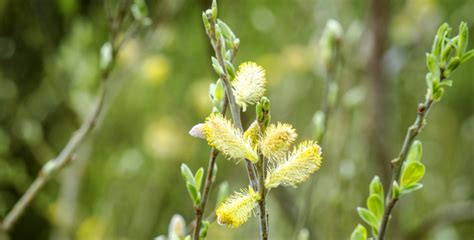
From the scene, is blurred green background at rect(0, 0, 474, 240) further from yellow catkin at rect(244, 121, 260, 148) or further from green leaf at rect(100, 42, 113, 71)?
yellow catkin at rect(244, 121, 260, 148)

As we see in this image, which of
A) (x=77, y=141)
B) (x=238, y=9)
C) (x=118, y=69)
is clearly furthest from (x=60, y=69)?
(x=238, y=9)

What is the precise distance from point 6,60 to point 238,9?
68 centimetres

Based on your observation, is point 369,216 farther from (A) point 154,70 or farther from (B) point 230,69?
(A) point 154,70

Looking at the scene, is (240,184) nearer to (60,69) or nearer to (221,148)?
(60,69)

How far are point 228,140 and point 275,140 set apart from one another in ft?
0.10

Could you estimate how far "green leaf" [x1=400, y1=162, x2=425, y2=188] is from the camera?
0.47 metres

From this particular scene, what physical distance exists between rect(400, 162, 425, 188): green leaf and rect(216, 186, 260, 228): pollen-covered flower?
136 millimetres

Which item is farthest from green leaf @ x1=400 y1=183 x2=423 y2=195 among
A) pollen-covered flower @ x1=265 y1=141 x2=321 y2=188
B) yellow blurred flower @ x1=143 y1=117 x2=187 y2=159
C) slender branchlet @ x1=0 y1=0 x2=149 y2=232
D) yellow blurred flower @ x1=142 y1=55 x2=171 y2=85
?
yellow blurred flower @ x1=143 y1=117 x2=187 y2=159

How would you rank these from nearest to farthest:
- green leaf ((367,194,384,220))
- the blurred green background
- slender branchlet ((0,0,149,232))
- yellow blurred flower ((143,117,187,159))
Result: green leaf ((367,194,384,220))
slender branchlet ((0,0,149,232))
the blurred green background
yellow blurred flower ((143,117,187,159))

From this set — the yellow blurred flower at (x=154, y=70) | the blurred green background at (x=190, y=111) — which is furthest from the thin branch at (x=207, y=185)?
the yellow blurred flower at (x=154, y=70)

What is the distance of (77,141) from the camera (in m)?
0.74

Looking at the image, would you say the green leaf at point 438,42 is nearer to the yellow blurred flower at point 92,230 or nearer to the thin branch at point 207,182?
the thin branch at point 207,182

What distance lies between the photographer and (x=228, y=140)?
1.28 ft

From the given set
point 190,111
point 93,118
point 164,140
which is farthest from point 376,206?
point 190,111
